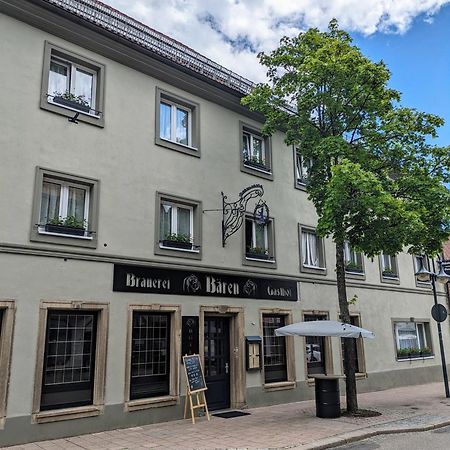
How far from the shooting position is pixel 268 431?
9820 mm

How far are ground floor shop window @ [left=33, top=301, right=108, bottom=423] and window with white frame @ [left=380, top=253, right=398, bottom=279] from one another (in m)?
12.8

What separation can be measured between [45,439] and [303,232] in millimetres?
10370

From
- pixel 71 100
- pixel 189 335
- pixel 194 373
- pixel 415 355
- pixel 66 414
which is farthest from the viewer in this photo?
pixel 415 355

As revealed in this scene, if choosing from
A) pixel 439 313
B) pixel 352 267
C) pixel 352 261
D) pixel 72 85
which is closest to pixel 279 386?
pixel 352 267

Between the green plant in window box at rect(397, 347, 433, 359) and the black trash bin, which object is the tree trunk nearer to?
the black trash bin

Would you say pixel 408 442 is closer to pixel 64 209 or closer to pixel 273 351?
pixel 273 351

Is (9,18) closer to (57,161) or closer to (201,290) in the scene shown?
(57,161)

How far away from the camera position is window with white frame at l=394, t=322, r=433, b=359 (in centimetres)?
1891

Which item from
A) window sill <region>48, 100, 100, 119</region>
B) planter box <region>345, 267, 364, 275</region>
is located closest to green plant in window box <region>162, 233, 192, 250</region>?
window sill <region>48, 100, 100, 119</region>

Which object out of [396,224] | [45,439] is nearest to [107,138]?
[45,439]

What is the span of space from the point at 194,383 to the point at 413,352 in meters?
12.1

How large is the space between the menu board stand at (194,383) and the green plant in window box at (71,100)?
21.2ft

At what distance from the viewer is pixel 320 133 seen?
13.0 meters

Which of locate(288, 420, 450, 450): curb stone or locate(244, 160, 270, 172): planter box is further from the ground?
locate(244, 160, 270, 172): planter box
